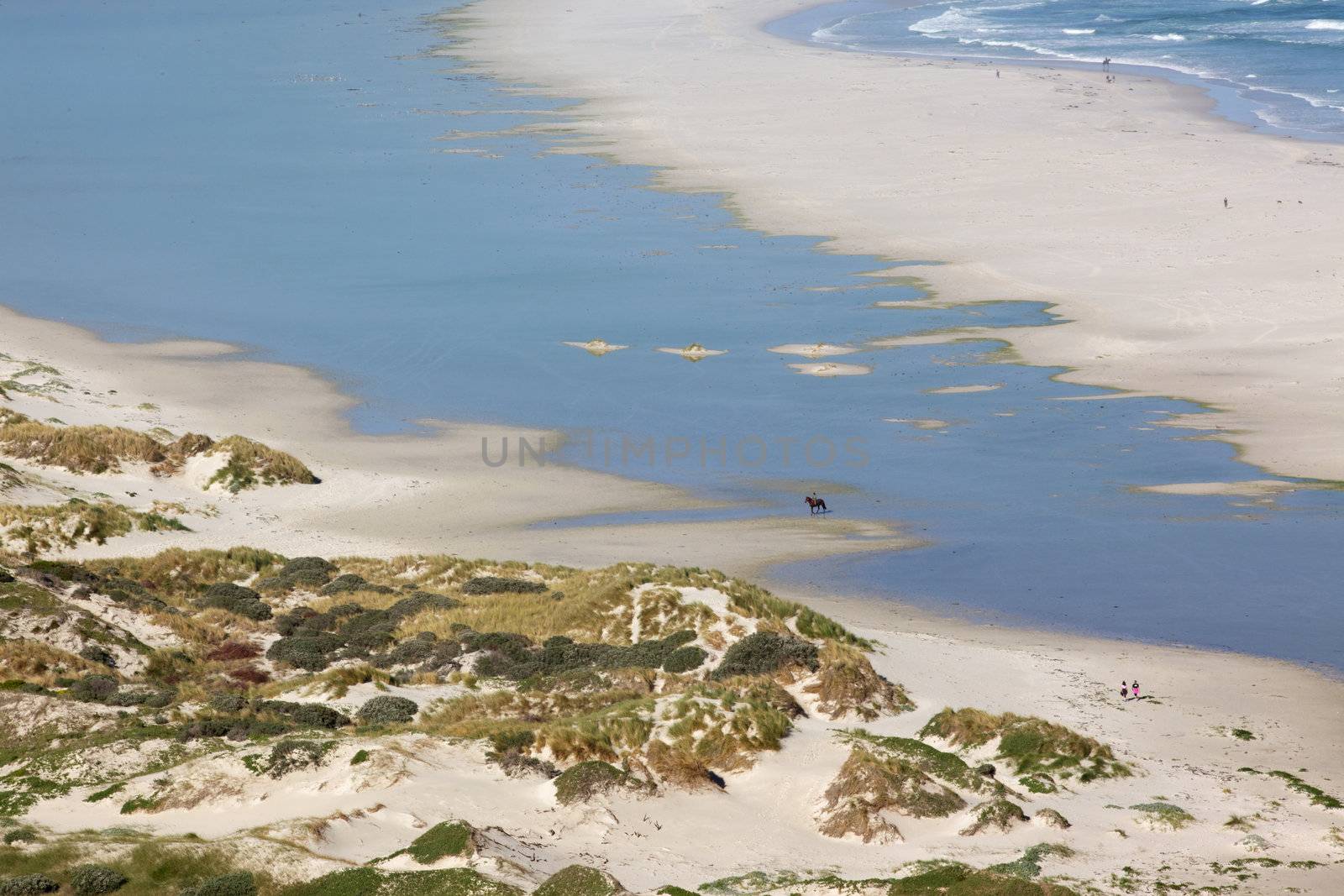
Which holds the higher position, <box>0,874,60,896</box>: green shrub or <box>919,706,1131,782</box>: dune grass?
<box>0,874,60,896</box>: green shrub

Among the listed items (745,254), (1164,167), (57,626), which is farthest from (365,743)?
(1164,167)

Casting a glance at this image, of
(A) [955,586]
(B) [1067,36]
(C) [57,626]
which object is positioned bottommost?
(A) [955,586]

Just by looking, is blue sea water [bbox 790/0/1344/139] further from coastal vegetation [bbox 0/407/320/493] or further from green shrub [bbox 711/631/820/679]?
green shrub [bbox 711/631/820/679]

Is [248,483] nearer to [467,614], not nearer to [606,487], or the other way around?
[606,487]

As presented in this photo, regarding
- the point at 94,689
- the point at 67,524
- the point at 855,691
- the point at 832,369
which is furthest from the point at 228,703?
the point at 832,369

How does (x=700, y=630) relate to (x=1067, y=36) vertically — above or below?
below

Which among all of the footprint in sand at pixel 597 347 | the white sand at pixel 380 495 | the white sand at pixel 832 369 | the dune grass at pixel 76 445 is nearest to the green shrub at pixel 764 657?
the white sand at pixel 380 495

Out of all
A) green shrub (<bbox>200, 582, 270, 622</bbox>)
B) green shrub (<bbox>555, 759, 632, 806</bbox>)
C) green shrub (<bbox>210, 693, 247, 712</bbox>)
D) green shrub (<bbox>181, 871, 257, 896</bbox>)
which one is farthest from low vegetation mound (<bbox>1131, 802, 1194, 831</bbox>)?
green shrub (<bbox>200, 582, 270, 622</bbox>)
